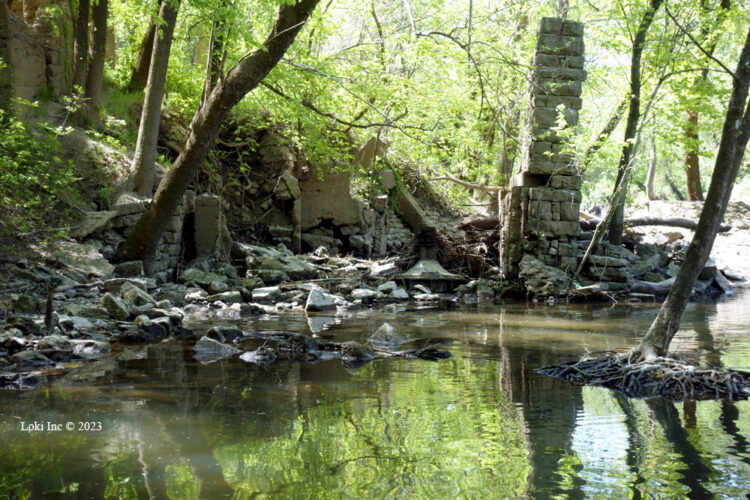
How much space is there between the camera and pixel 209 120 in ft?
31.4

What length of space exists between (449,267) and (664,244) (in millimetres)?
6152

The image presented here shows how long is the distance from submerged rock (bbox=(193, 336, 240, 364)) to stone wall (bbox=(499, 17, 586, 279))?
844 centimetres

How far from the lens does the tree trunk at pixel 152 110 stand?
38.0ft

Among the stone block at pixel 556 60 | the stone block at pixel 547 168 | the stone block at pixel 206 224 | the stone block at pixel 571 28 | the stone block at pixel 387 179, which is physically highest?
the stone block at pixel 571 28

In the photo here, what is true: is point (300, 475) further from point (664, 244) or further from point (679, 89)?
point (664, 244)

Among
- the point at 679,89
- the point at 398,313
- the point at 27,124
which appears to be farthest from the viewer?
the point at 679,89

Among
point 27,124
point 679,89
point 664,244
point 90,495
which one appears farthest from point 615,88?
point 90,495

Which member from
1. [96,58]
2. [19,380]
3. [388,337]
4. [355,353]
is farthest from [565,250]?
[19,380]

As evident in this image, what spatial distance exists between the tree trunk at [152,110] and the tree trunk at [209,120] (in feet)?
5.46

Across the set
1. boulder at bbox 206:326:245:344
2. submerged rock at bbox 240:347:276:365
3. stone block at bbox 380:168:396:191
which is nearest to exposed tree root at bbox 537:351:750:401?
submerged rock at bbox 240:347:276:365

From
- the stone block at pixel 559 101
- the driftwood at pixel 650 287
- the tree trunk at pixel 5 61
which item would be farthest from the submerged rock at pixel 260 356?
the driftwood at pixel 650 287

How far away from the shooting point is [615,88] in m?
15.9

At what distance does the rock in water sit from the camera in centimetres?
746

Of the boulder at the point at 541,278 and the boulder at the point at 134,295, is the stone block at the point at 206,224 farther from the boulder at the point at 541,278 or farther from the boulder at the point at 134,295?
the boulder at the point at 541,278
